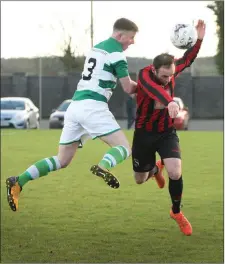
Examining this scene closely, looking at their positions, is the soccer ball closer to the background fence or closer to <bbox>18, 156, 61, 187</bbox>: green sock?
<bbox>18, 156, 61, 187</bbox>: green sock

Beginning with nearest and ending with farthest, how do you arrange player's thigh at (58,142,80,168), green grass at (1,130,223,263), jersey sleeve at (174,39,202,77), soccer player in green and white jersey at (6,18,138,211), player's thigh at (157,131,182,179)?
soccer player in green and white jersey at (6,18,138,211) < jersey sleeve at (174,39,202,77) < player's thigh at (58,142,80,168) < player's thigh at (157,131,182,179) < green grass at (1,130,223,263)

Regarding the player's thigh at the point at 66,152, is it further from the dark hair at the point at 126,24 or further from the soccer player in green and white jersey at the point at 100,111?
the dark hair at the point at 126,24

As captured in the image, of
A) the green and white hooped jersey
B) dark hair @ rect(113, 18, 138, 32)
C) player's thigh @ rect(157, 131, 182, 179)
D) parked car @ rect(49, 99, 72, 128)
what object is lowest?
parked car @ rect(49, 99, 72, 128)

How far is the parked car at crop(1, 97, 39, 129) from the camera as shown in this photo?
1684 inches

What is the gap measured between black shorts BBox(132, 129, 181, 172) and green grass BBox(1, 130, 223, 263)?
1484 millimetres

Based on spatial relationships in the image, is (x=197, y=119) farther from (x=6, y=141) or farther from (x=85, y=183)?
(x=85, y=183)

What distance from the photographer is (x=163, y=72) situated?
28.3ft

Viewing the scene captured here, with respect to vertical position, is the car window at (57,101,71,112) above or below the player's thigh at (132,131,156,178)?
below

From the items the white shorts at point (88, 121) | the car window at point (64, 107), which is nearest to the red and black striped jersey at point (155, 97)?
the white shorts at point (88, 121)

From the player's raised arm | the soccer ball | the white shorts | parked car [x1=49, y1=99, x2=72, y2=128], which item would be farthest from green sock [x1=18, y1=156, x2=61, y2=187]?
parked car [x1=49, y1=99, x2=72, y2=128]

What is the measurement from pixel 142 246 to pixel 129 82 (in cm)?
435

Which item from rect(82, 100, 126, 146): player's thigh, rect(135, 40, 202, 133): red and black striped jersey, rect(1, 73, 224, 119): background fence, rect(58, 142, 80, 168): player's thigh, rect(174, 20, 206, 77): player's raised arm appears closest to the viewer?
rect(135, 40, 202, 133): red and black striped jersey

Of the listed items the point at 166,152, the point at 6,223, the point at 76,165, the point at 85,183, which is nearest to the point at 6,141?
the point at 76,165

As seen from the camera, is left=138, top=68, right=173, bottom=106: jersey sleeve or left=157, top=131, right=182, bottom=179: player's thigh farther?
left=157, top=131, right=182, bottom=179: player's thigh
